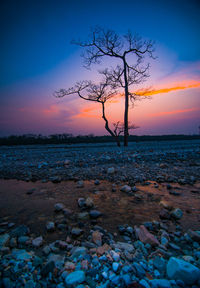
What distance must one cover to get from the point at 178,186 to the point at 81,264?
2.61 m

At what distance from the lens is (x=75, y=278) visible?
838 millimetres

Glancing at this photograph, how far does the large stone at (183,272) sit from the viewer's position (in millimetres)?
821

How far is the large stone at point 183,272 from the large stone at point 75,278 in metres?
0.56

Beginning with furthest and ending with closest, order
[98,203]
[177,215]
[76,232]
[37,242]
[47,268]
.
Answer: [98,203] → [177,215] → [76,232] → [37,242] → [47,268]

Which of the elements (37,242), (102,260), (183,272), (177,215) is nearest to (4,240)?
(37,242)

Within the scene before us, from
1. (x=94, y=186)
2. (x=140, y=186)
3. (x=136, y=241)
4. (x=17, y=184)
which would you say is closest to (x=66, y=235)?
(x=136, y=241)

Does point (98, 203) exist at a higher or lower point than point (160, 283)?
lower

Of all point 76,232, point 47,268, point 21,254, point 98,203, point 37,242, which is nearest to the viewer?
point 47,268

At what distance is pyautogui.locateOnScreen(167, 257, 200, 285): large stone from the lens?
821 millimetres

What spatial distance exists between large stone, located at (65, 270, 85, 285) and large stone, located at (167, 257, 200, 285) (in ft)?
1.84

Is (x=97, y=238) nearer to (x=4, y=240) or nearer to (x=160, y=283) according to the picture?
(x=160, y=283)

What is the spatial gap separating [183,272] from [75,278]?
67cm

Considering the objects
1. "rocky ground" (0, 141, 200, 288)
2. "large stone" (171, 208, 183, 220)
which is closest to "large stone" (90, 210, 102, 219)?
"rocky ground" (0, 141, 200, 288)

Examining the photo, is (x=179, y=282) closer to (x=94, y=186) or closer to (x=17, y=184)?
(x=94, y=186)
